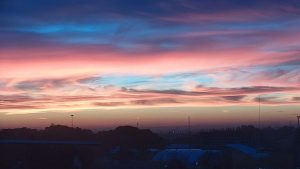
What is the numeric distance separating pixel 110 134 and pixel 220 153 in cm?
3812

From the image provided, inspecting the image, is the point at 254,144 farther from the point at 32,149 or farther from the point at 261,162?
the point at 32,149

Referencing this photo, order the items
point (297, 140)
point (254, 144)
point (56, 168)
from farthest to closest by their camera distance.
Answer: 1. point (254, 144)
2. point (297, 140)
3. point (56, 168)

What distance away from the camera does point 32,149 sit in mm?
44906

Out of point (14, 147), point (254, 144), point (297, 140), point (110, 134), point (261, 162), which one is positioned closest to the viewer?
point (261, 162)

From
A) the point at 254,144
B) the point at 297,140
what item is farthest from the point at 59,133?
the point at 297,140

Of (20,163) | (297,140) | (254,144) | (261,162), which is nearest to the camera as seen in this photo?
(20,163)

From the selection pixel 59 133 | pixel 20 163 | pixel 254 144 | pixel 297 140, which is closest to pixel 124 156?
pixel 20 163

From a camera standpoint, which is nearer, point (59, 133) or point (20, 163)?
point (20, 163)

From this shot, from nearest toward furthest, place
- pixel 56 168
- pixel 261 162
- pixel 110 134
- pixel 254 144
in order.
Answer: pixel 56 168, pixel 261 162, pixel 254 144, pixel 110 134

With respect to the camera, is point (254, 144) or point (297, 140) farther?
point (254, 144)

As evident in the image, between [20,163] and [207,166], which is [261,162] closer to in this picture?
[207,166]

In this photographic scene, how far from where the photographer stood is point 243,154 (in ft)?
174

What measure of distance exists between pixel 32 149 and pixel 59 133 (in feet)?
130

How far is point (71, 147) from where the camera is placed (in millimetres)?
46000
